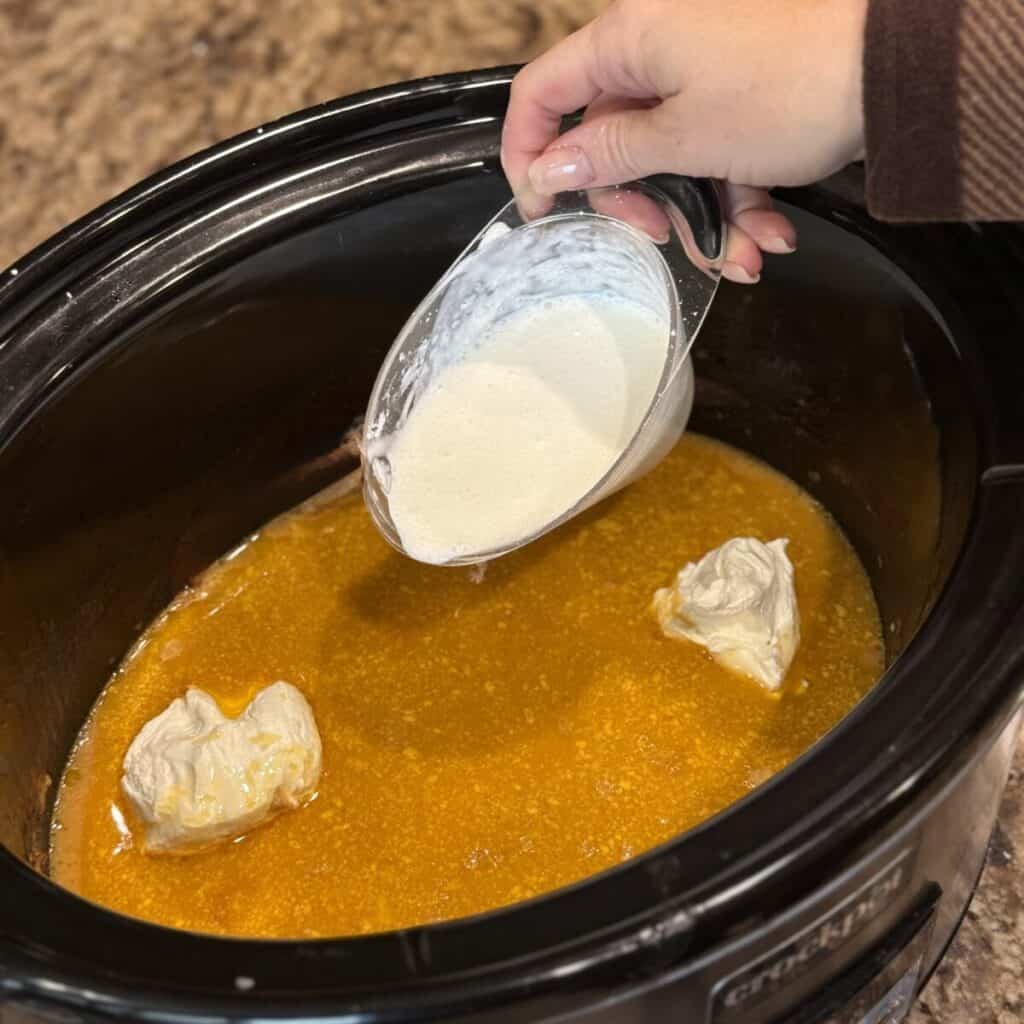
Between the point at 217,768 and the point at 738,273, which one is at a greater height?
the point at 738,273

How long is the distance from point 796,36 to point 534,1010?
45 centimetres

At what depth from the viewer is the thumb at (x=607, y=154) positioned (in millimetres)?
707

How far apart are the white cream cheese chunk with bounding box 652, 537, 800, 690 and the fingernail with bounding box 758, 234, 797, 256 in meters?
0.20

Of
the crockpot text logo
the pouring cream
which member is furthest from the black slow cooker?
the pouring cream

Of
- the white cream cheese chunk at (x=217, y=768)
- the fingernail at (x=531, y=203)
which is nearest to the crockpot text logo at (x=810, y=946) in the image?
the white cream cheese chunk at (x=217, y=768)

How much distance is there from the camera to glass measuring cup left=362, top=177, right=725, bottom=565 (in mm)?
792

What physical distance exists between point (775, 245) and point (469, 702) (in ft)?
1.15

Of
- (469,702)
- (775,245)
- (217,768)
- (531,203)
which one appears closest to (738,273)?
(775,245)

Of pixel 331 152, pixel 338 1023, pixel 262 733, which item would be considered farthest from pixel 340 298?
pixel 338 1023

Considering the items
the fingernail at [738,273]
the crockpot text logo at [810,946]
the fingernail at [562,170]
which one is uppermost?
the fingernail at [562,170]

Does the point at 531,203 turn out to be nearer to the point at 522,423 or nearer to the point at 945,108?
the point at 522,423

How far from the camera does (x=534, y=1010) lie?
489 millimetres

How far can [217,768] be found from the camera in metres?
0.78

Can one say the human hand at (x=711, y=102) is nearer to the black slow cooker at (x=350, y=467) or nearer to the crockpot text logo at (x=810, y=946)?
the black slow cooker at (x=350, y=467)
